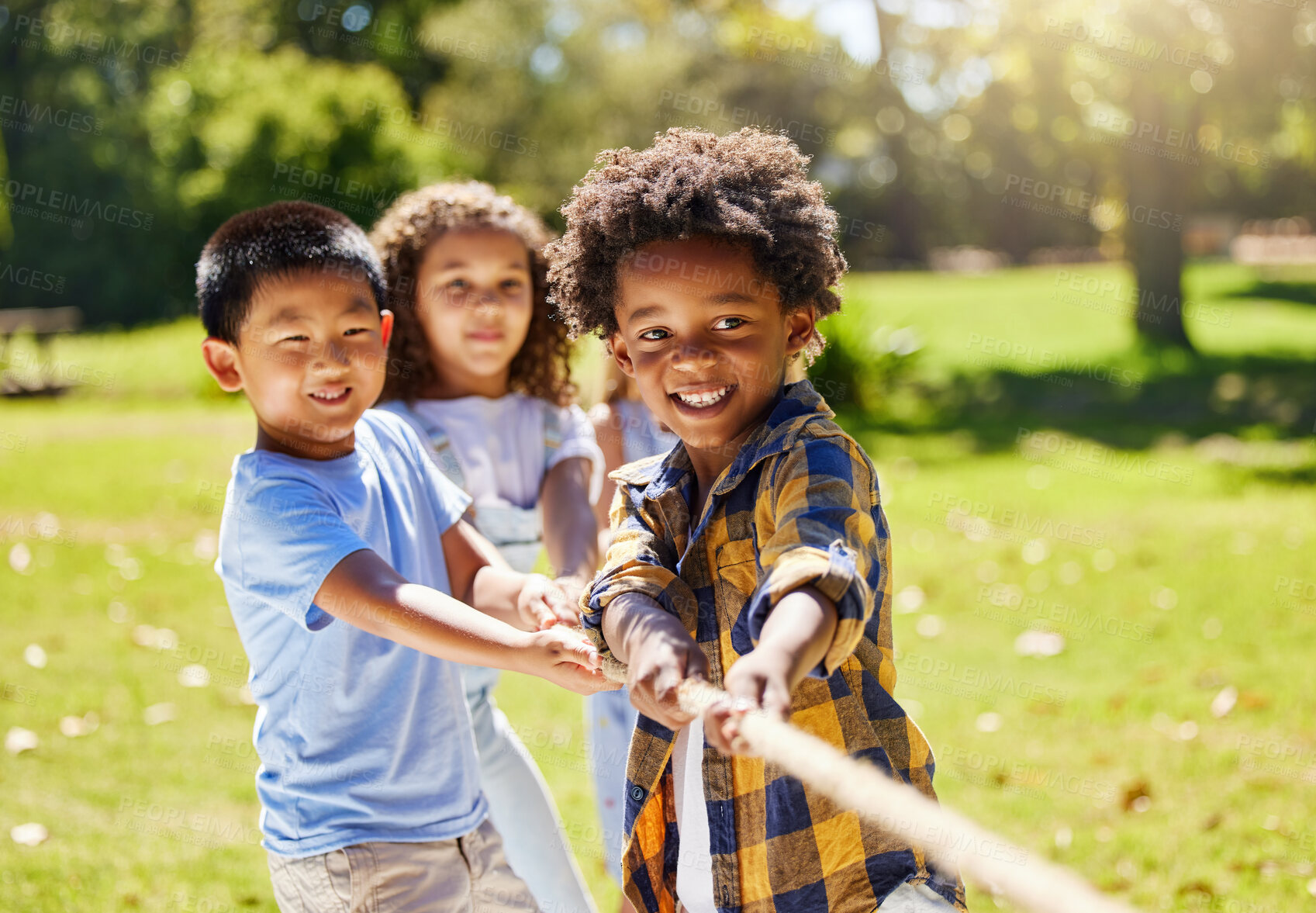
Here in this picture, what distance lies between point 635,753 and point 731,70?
33.6 metres

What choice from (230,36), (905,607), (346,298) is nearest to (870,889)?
(346,298)

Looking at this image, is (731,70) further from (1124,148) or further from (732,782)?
(732,782)

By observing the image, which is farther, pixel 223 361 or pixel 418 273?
pixel 418 273

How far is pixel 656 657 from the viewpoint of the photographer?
1583 mm

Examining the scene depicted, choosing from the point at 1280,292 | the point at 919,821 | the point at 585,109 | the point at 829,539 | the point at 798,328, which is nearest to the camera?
the point at 919,821

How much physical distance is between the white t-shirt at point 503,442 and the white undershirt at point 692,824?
4.02 feet

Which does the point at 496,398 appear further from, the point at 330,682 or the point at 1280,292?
the point at 1280,292

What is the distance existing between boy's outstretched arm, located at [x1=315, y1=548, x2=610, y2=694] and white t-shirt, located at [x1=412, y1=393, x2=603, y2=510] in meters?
0.95

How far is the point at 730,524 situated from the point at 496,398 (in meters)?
1.48

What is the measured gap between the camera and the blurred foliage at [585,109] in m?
14.4

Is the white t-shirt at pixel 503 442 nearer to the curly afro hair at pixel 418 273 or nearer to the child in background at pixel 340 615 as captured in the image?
the curly afro hair at pixel 418 273

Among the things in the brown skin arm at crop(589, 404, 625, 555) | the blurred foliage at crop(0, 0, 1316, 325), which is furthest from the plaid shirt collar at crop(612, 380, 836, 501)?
the blurred foliage at crop(0, 0, 1316, 325)

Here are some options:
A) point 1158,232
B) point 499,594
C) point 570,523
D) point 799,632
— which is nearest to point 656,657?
→ point 799,632

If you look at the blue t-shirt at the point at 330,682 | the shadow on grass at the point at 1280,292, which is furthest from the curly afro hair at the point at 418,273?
the shadow on grass at the point at 1280,292
